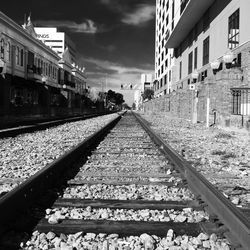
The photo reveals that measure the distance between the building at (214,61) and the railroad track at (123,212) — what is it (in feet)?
39.8

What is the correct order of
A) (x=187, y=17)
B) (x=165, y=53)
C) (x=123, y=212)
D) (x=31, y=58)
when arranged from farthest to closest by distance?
(x=165, y=53) → (x=31, y=58) → (x=187, y=17) → (x=123, y=212)

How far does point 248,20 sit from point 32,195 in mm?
24947

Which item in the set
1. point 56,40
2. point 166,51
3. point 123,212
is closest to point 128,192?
point 123,212

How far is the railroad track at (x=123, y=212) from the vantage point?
3096 millimetres

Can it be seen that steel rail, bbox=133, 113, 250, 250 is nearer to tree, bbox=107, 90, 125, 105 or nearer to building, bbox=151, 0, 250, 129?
building, bbox=151, 0, 250, 129

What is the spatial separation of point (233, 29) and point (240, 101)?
43.6ft

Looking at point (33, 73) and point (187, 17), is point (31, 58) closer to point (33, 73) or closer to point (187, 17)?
point (33, 73)

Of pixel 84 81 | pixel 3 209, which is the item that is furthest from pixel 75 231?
pixel 84 81

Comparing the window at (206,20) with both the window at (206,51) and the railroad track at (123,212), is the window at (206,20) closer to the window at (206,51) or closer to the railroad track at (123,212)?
the window at (206,51)

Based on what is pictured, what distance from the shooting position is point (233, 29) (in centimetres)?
2958

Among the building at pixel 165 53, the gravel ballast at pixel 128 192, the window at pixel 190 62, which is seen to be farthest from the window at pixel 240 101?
the building at pixel 165 53

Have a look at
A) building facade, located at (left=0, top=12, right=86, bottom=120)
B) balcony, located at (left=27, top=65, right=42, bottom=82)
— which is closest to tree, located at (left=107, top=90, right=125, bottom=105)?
building facade, located at (left=0, top=12, right=86, bottom=120)

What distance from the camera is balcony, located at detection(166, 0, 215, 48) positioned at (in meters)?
38.2

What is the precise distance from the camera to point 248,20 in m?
25.7
